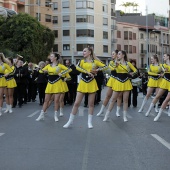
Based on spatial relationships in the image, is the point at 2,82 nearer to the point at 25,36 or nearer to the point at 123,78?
the point at 123,78

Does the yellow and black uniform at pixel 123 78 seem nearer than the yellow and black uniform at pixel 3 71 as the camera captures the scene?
Yes

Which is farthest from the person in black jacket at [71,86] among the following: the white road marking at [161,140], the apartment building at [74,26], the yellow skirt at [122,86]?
A: the apartment building at [74,26]

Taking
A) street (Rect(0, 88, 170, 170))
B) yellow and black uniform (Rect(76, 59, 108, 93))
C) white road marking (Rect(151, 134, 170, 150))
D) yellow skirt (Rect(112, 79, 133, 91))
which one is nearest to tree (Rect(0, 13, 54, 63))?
yellow skirt (Rect(112, 79, 133, 91))

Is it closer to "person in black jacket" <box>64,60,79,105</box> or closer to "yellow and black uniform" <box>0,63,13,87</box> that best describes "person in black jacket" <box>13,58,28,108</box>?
"person in black jacket" <box>64,60,79,105</box>

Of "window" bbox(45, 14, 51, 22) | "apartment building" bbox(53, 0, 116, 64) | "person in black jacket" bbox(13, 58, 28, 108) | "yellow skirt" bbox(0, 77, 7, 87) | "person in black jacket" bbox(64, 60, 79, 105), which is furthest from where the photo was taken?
"apartment building" bbox(53, 0, 116, 64)

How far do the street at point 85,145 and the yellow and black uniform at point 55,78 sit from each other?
929 mm

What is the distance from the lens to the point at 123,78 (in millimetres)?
13750

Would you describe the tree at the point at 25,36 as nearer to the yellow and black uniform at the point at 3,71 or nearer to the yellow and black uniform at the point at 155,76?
the yellow and black uniform at the point at 3,71

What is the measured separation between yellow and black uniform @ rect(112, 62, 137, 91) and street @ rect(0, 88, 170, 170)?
101cm

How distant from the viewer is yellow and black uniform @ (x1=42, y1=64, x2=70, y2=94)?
536 inches

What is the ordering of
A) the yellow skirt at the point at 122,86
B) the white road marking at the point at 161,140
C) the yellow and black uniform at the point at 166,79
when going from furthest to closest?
1. the yellow and black uniform at the point at 166,79
2. the yellow skirt at the point at 122,86
3. the white road marking at the point at 161,140

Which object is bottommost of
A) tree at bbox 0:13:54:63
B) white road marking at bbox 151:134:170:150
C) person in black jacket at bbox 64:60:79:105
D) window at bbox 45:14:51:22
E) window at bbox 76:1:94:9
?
white road marking at bbox 151:134:170:150

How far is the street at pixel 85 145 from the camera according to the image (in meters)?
7.47

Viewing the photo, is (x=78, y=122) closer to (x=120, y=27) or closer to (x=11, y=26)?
(x=11, y=26)
